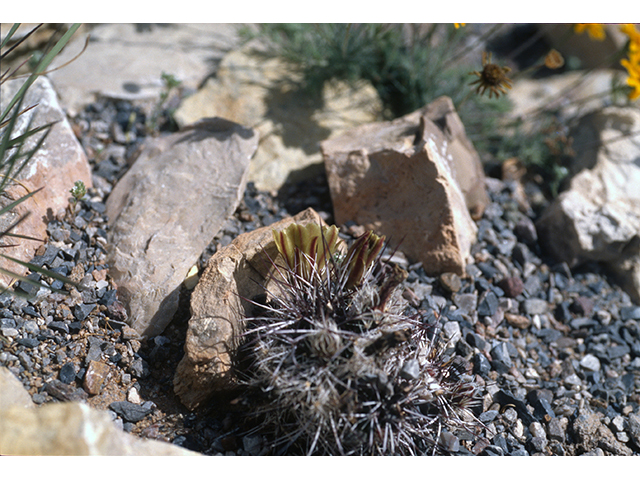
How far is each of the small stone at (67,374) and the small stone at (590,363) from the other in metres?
2.70

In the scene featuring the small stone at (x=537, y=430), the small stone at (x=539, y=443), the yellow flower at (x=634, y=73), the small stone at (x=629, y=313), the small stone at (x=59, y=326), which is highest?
the yellow flower at (x=634, y=73)

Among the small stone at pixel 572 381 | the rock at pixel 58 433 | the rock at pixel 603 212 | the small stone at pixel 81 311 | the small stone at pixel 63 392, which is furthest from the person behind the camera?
the rock at pixel 603 212

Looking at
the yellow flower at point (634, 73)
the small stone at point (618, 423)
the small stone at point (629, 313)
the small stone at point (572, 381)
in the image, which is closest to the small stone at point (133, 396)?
the small stone at point (572, 381)

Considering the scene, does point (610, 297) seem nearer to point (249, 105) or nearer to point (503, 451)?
point (503, 451)

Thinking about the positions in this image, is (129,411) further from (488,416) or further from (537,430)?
(537,430)

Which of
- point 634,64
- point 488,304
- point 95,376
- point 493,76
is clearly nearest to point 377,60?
point 493,76

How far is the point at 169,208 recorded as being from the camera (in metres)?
2.93

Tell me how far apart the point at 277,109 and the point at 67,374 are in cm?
233

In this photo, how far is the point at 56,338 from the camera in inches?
96.2

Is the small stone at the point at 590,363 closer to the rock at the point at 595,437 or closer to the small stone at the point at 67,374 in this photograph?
the rock at the point at 595,437

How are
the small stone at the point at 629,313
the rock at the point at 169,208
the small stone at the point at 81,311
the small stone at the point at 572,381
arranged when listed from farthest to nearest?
the small stone at the point at 629,313 < the small stone at the point at 572,381 < the rock at the point at 169,208 < the small stone at the point at 81,311

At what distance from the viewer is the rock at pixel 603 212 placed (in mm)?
3453

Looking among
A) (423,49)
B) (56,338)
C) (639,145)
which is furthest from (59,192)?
(639,145)

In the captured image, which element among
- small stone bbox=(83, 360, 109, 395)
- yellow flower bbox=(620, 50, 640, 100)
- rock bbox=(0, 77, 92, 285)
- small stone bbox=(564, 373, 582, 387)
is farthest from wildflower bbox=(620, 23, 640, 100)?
small stone bbox=(83, 360, 109, 395)
